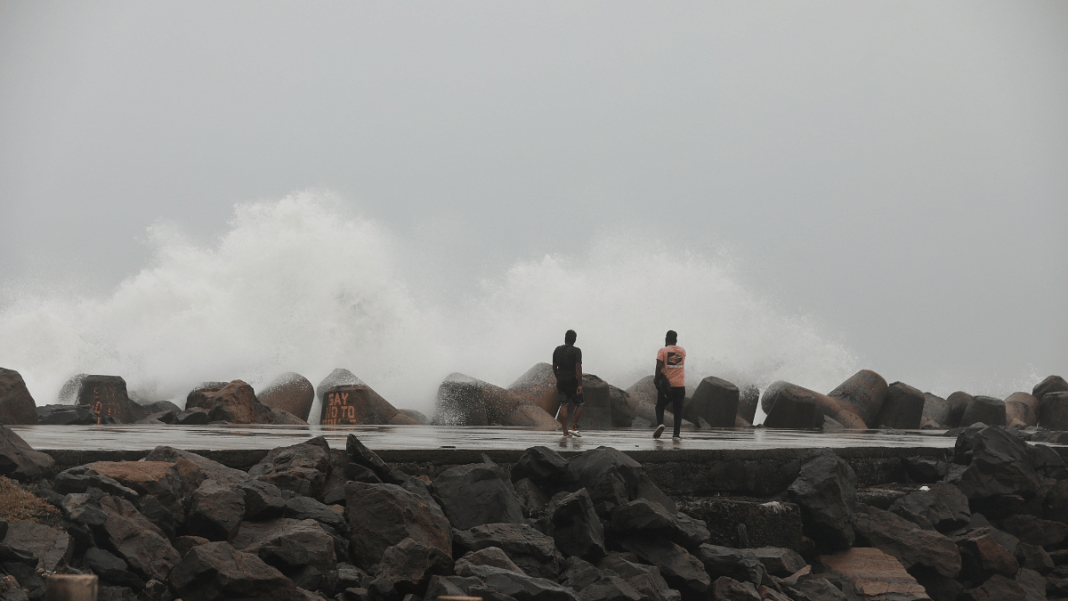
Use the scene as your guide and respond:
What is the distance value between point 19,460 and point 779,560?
508 centimetres

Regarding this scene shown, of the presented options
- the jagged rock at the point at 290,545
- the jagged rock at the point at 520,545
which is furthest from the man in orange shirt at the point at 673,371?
the jagged rock at the point at 290,545

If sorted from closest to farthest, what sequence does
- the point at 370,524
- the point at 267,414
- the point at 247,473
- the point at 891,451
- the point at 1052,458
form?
the point at 370,524, the point at 247,473, the point at 891,451, the point at 1052,458, the point at 267,414

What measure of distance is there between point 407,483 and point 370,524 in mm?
654

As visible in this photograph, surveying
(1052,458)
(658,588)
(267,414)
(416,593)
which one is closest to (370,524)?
(416,593)

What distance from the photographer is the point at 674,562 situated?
4.95 meters

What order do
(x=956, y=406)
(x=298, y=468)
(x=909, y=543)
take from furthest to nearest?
(x=956, y=406), (x=909, y=543), (x=298, y=468)

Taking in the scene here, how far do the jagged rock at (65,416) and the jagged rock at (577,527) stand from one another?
8685 mm

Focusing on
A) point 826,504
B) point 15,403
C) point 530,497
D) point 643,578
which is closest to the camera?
point 643,578

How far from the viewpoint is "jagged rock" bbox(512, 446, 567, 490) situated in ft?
18.4

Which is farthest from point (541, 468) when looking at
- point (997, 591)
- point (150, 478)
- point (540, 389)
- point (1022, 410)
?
point (1022, 410)

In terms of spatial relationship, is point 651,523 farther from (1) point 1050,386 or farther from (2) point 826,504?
(1) point 1050,386

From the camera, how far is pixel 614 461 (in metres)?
5.53

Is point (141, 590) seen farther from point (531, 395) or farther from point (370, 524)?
point (531, 395)

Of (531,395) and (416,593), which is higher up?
(531,395)
